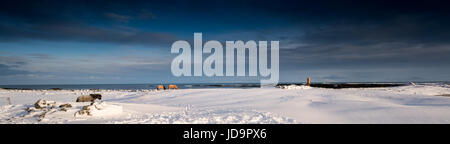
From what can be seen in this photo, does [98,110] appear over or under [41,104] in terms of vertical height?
under

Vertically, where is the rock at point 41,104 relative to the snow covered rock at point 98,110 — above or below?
above

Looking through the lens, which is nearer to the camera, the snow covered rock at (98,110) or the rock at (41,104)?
the snow covered rock at (98,110)

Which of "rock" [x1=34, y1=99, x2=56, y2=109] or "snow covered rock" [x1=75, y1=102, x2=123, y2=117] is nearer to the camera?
"snow covered rock" [x1=75, y1=102, x2=123, y2=117]

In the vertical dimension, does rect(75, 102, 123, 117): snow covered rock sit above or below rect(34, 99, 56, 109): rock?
below

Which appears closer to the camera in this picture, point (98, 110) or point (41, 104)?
point (98, 110)

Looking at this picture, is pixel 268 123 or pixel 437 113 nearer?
pixel 268 123
